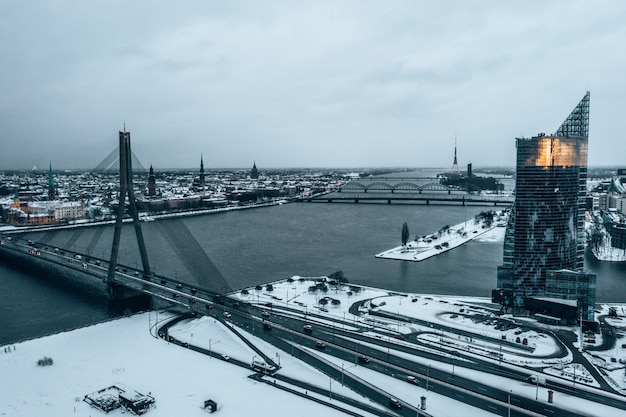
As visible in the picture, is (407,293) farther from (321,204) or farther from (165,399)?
(321,204)

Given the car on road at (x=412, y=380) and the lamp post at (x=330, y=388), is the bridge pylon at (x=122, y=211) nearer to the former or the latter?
the lamp post at (x=330, y=388)

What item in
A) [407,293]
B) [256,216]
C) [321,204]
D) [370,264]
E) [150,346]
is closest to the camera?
[150,346]

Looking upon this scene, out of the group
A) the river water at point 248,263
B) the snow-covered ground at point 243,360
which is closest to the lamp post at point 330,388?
the snow-covered ground at point 243,360

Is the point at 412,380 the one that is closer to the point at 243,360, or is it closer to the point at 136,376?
the point at 243,360

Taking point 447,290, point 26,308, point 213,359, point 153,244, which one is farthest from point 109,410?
point 153,244

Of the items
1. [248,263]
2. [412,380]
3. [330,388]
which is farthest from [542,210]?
[248,263]

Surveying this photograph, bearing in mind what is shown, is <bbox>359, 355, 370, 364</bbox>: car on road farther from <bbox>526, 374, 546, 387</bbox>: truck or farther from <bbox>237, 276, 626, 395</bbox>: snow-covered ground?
<bbox>526, 374, 546, 387</bbox>: truck
